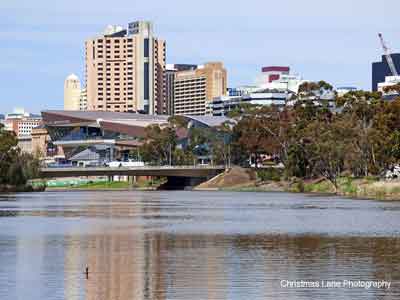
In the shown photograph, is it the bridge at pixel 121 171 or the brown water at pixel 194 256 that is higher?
the bridge at pixel 121 171

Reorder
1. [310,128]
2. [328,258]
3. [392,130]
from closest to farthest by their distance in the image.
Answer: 1. [328,258]
2. [392,130]
3. [310,128]

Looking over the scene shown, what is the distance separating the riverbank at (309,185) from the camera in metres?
123

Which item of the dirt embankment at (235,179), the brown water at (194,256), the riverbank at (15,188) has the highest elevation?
the dirt embankment at (235,179)

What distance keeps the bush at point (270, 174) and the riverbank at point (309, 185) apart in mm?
217

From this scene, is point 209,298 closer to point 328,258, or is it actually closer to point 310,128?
point 328,258

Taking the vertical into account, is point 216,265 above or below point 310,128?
below

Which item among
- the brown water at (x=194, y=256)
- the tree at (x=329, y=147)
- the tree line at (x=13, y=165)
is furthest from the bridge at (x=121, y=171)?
the brown water at (x=194, y=256)

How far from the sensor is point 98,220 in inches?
2987

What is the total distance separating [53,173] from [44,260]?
487 ft

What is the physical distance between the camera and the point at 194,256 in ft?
151

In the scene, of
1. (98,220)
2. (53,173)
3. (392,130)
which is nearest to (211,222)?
(98,220)

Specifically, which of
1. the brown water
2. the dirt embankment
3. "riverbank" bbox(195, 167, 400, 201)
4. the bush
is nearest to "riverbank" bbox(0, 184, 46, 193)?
"riverbank" bbox(195, 167, 400, 201)

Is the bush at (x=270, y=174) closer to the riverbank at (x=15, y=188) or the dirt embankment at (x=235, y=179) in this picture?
the dirt embankment at (x=235, y=179)

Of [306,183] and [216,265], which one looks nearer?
[216,265]
